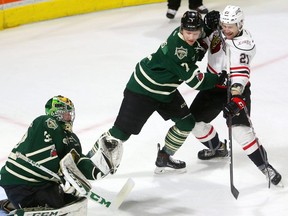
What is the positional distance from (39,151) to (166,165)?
1.03 m

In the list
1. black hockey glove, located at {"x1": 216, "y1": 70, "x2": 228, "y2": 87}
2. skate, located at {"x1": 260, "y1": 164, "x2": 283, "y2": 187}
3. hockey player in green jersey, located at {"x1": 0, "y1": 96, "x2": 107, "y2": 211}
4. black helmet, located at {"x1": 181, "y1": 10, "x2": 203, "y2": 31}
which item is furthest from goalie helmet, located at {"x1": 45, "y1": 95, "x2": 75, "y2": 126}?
skate, located at {"x1": 260, "y1": 164, "x2": 283, "y2": 187}

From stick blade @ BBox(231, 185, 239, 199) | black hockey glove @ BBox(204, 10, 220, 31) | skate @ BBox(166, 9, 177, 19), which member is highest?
black hockey glove @ BBox(204, 10, 220, 31)

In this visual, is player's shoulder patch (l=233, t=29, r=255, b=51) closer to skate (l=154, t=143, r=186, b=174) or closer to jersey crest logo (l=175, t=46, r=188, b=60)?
jersey crest logo (l=175, t=46, r=188, b=60)

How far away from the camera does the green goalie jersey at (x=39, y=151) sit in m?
2.97

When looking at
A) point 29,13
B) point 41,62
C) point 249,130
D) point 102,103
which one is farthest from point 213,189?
point 29,13

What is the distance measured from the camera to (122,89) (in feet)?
16.9

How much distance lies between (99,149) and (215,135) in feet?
2.79

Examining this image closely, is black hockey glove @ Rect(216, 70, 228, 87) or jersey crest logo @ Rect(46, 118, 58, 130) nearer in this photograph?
jersey crest logo @ Rect(46, 118, 58, 130)

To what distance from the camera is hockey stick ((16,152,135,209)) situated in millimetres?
2992

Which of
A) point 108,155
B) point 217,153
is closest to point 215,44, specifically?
point 217,153

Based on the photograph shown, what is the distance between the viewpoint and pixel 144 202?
11.7 feet

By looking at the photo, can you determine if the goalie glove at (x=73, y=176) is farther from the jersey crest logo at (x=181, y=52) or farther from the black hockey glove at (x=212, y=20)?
the black hockey glove at (x=212, y=20)

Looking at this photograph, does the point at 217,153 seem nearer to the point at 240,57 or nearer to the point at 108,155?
the point at 240,57

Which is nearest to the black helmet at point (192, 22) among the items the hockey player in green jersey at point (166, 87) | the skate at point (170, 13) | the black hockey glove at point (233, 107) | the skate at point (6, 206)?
the hockey player in green jersey at point (166, 87)
